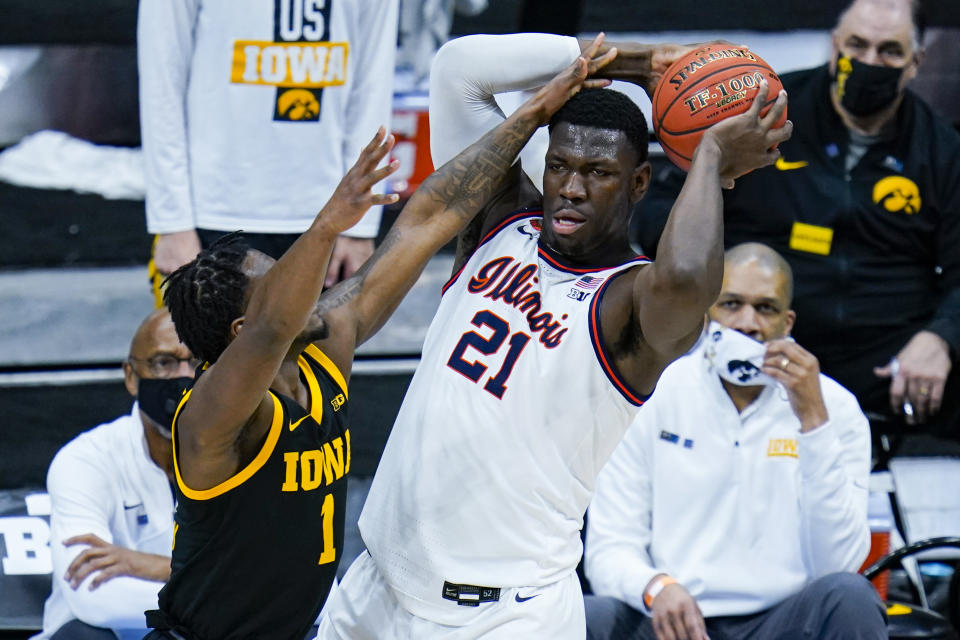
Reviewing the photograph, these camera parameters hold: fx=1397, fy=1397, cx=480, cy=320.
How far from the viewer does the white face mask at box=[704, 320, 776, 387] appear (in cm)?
417

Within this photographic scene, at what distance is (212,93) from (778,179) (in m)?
1.97

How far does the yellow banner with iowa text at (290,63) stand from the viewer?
4.18 metres

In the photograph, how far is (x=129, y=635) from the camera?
3.97 m

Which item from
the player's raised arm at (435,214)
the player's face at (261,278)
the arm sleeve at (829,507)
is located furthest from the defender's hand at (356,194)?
the arm sleeve at (829,507)

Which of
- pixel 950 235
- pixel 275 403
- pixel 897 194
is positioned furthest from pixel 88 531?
pixel 950 235

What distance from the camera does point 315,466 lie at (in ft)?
9.71

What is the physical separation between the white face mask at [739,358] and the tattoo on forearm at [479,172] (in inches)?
49.1

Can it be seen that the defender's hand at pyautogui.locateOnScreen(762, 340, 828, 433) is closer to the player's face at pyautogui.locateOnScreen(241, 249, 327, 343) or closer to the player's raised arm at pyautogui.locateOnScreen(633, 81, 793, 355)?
the player's raised arm at pyautogui.locateOnScreen(633, 81, 793, 355)

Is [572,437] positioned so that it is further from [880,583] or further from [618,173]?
[880,583]

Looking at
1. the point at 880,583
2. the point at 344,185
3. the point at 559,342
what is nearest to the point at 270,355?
the point at 344,185

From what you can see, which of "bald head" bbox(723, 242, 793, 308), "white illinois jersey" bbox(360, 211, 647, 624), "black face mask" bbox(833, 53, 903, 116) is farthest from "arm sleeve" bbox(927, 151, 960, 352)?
"white illinois jersey" bbox(360, 211, 647, 624)

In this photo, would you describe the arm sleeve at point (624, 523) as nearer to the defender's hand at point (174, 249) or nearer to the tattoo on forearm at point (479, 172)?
the tattoo on forearm at point (479, 172)

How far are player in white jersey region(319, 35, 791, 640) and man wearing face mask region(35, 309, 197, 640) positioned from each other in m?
0.95

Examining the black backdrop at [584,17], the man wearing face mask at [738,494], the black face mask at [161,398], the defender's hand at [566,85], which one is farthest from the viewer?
the black backdrop at [584,17]
